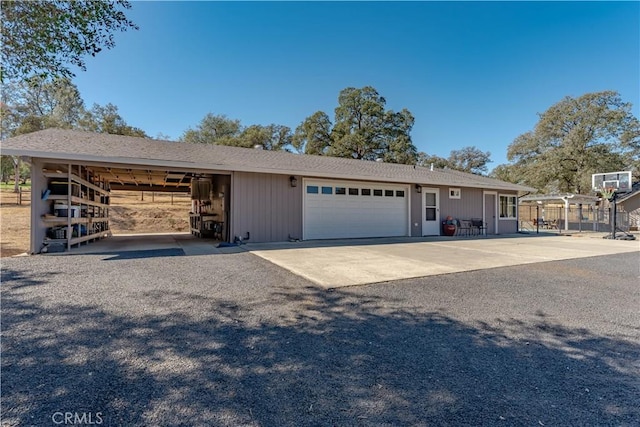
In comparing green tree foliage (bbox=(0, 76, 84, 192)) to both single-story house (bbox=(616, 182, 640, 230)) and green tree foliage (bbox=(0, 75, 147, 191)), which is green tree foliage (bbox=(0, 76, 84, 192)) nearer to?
green tree foliage (bbox=(0, 75, 147, 191))

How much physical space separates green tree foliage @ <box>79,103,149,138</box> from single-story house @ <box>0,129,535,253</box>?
A: 55.8 feet

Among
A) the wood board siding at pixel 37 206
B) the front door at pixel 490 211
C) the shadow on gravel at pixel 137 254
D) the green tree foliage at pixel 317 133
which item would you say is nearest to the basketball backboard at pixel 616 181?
the front door at pixel 490 211

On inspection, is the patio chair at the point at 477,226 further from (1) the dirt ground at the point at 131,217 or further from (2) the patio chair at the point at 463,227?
(1) the dirt ground at the point at 131,217

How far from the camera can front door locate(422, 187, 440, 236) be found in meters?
12.8

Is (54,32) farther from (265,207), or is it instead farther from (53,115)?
(53,115)

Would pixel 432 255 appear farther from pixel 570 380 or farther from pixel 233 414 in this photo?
pixel 233 414

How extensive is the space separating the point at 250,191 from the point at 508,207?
1308 centimetres

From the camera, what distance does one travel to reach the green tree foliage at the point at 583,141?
26.3 metres

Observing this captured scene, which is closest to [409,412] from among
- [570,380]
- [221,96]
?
[570,380]

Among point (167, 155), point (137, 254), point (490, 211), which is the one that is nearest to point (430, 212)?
point (490, 211)

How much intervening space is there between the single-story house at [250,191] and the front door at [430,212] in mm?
43

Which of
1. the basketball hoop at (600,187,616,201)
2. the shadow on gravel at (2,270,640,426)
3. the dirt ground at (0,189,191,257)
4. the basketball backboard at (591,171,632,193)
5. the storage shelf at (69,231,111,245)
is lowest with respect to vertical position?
the shadow on gravel at (2,270,640,426)

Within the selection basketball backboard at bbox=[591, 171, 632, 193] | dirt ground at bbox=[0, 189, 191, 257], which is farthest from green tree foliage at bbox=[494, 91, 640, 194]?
dirt ground at bbox=[0, 189, 191, 257]

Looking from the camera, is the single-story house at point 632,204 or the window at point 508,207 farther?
the single-story house at point 632,204
